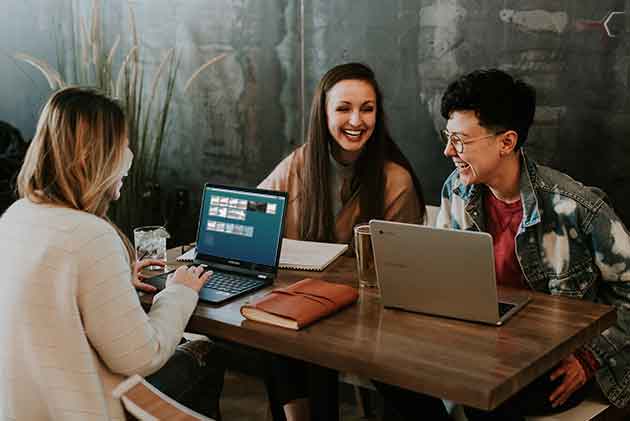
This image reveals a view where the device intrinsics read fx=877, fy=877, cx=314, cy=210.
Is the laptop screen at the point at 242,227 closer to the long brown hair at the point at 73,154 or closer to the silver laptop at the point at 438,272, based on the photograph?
the silver laptop at the point at 438,272

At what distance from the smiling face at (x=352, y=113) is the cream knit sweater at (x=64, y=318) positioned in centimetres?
126

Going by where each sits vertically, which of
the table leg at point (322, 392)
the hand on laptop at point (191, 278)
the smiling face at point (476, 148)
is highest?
the smiling face at point (476, 148)

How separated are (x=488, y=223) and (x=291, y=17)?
1500mm

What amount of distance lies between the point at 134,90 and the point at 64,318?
2285mm

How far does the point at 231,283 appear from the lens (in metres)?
2.33

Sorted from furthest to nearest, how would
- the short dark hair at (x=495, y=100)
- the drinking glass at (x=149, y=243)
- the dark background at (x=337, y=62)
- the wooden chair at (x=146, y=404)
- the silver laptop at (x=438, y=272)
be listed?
the dark background at (x=337, y=62), the drinking glass at (x=149, y=243), the short dark hair at (x=495, y=100), the silver laptop at (x=438, y=272), the wooden chair at (x=146, y=404)

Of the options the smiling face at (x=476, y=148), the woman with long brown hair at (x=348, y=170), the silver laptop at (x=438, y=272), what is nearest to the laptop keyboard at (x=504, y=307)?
the silver laptop at (x=438, y=272)

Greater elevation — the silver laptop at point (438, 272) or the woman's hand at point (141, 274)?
the silver laptop at point (438, 272)

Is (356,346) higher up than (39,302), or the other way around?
(39,302)

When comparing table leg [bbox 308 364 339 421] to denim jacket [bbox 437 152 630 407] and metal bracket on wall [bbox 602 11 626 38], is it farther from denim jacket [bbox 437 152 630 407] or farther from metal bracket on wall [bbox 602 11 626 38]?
metal bracket on wall [bbox 602 11 626 38]

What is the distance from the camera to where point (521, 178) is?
2.40m

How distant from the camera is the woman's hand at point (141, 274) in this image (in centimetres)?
230

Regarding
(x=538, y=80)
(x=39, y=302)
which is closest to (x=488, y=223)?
(x=538, y=80)

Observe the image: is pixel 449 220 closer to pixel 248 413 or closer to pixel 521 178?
pixel 521 178
